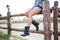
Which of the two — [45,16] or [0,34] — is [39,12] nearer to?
[45,16]

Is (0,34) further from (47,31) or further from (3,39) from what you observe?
(47,31)

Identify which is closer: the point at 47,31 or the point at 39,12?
the point at 47,31

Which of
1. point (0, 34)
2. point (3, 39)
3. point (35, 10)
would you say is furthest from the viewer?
point (0, 34)

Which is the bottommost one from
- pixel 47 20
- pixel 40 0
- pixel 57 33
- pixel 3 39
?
pixel 3 39

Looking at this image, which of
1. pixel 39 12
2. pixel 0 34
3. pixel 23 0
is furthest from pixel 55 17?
pixel 23 0

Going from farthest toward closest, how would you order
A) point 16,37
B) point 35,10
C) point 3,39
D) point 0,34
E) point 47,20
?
point 0,34 < point 3,39 < point 16,37 < point 35,10 < point 47,20

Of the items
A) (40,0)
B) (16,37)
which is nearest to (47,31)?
(40,0)

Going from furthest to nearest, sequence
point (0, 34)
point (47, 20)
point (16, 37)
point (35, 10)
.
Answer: point (0, 34)
point (16, 37)
point (35, 10)
point (47, 20)

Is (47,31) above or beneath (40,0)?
beneath

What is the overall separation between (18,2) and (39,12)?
197 inches

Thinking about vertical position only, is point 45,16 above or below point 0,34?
above

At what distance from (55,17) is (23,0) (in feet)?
17.3

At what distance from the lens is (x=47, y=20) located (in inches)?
90.1

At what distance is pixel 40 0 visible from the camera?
2773 millimetres
